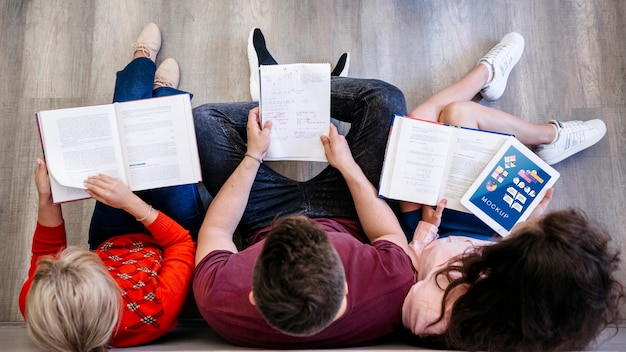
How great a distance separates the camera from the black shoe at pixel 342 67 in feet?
5.06

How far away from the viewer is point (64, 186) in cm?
120

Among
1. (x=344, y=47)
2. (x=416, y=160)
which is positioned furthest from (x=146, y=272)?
A: (x=344, y=47)

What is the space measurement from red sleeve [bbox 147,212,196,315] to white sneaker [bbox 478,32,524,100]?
1.00 m

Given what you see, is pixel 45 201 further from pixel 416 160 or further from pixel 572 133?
pixel 572 133

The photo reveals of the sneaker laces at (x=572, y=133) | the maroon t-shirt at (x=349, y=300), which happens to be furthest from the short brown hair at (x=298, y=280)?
the sneaker laces at (x=572, y=133)

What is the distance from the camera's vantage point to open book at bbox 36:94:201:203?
3.92 ft

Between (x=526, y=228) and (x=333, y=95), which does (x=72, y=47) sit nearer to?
(x=333, y=95)

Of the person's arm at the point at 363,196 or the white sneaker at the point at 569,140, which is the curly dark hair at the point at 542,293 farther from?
the white sneaker at the point at 569,140

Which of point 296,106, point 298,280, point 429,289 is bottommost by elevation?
point 429,289

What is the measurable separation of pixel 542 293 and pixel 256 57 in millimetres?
1057

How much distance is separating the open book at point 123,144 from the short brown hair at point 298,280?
52 cm

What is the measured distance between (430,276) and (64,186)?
873 mm

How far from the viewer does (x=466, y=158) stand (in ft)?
4.25

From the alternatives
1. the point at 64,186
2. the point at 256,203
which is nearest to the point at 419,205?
the point at 256,203
